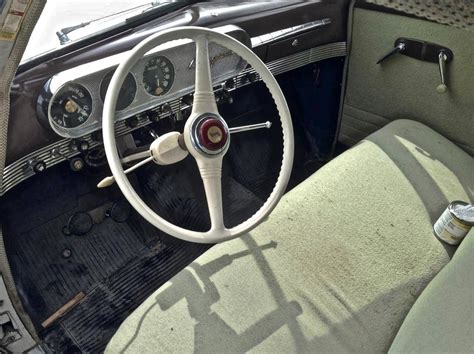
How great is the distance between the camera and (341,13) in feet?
6.84

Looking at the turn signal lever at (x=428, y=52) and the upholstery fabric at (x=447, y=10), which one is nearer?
the upholstery fabric at (x=447, y=10)

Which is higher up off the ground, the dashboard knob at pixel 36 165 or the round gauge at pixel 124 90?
the round gauge at pixel 124 90

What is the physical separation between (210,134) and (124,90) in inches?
15.5

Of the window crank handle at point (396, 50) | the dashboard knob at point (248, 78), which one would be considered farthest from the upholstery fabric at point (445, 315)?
the dashboard knob at point (248, 78)

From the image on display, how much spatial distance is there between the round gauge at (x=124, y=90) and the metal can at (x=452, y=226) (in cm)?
105

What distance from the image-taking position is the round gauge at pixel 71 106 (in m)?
1.35

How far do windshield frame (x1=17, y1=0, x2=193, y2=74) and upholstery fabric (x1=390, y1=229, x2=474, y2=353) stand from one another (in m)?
1.26

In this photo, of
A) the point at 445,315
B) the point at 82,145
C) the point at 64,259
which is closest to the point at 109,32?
the point at 82,145

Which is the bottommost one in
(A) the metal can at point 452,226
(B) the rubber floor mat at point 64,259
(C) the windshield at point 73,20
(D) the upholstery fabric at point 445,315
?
(D) the upholstery fabric at point 445,315

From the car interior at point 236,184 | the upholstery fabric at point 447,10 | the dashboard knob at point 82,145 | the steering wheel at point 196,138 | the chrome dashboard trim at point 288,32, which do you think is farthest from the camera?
the chrome dashboard trim at point 288,32

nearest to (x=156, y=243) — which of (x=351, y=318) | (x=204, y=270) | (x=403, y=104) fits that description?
(x=204, y=270)

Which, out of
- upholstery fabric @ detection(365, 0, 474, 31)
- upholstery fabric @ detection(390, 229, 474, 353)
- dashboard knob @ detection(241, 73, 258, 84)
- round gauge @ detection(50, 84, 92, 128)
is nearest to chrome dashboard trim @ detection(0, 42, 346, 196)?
dashboard knob @ detection(241, 73, 258, 84)

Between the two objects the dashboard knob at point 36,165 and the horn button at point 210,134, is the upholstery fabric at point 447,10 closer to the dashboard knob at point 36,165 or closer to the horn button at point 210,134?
the horn button at point 210,134

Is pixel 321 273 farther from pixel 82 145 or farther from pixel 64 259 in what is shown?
pixel 64 259
